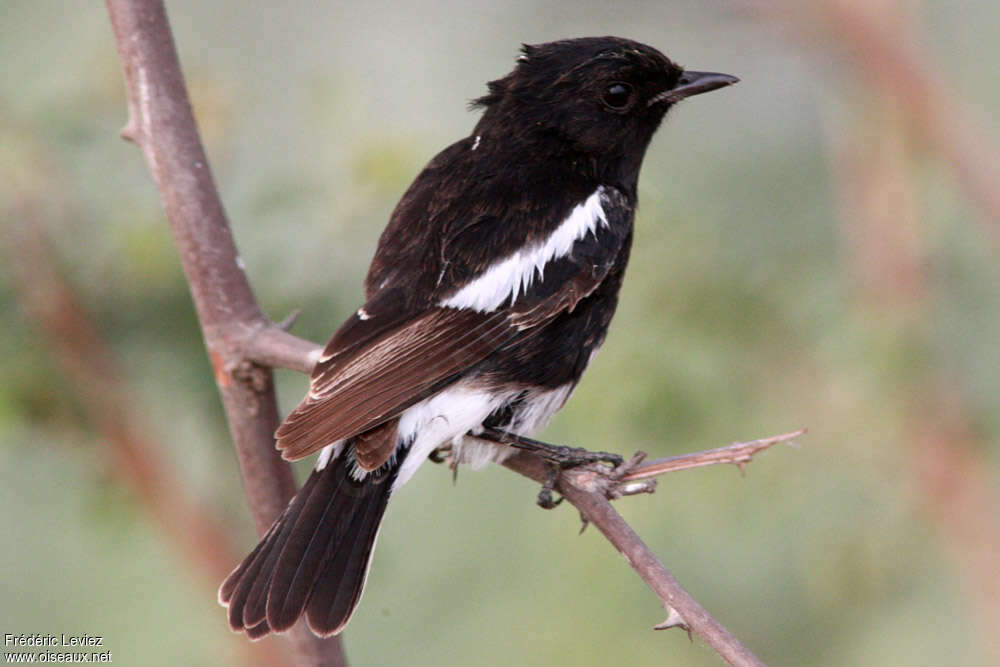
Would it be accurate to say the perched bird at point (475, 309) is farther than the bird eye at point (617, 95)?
No

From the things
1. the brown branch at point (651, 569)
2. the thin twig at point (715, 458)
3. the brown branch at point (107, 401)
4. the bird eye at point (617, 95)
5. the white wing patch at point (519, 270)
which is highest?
the bird eye at point (617, 95)

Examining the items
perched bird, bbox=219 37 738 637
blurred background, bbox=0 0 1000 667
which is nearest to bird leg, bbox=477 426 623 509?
perched bird, bbox=219 37 738 637

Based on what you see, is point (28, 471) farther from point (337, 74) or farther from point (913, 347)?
point (913, 347)

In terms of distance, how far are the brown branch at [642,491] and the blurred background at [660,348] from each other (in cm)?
97

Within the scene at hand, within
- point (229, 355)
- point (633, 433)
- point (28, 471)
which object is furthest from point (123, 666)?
point (229, 355)

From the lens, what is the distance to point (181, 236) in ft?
9.15

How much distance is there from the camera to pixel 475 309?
9.94 feet

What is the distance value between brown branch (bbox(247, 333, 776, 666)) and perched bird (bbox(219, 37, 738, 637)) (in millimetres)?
166

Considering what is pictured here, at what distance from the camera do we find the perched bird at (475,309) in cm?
283

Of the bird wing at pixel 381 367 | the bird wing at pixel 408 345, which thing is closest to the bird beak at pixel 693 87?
the bird wing at pixel 408 345

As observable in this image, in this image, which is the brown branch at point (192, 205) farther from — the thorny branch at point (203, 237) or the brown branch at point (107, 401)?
the brown branch at point (107, 401)

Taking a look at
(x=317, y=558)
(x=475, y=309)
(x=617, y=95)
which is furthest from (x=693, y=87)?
(x=317, y=558)

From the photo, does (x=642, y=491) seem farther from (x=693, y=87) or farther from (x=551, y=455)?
(x=693, y=87)

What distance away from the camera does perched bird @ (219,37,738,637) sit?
283 cm
